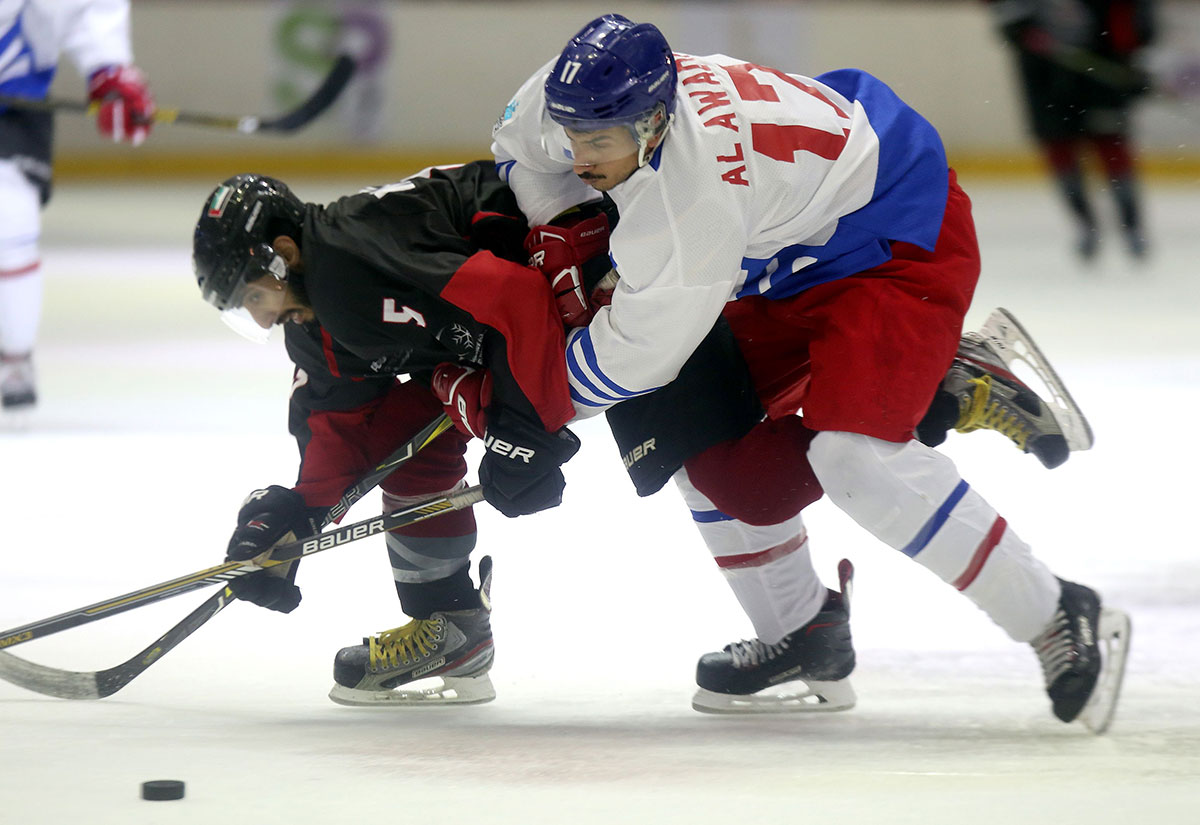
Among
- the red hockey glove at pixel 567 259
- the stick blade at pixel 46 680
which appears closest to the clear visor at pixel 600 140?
the red hockey glove at pixel 567 259

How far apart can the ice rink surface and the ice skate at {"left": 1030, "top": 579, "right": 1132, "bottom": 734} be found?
0.05 meters

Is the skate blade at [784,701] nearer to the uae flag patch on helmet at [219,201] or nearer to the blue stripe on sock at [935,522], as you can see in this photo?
the blue stripe on sock at [935,522]

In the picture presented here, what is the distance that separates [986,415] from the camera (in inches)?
87.1

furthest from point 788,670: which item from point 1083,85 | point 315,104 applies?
point 1083,85

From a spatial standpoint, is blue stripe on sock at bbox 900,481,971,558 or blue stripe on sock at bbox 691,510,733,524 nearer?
blue stripe on sock at bbox 900,481,971,558

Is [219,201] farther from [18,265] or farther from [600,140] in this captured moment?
[18,265]

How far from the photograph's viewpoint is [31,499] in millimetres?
3373

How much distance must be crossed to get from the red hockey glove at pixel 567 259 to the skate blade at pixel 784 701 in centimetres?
55

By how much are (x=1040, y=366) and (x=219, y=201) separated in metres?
1.16

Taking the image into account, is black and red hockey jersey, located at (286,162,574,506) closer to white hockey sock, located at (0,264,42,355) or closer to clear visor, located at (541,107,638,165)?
clear visor, located at (541,107,638,165)


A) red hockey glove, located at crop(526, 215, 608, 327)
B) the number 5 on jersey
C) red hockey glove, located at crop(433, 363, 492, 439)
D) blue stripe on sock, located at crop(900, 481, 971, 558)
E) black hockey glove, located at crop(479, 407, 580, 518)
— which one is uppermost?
red hockey glove, located at crop(526, 215, 608, 327)

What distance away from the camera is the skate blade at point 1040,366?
7.35 ft

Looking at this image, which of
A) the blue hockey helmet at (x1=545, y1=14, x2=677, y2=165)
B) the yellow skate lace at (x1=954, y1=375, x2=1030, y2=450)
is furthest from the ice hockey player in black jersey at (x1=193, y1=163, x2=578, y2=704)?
the yellow skate lace at (x1=954, y1=375, x2=1030, y2=450)

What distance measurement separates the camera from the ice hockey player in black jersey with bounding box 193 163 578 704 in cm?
200
